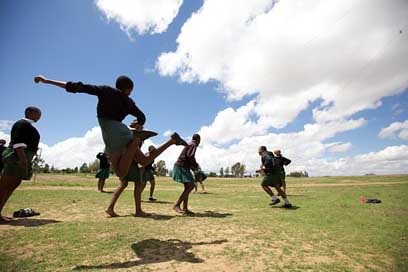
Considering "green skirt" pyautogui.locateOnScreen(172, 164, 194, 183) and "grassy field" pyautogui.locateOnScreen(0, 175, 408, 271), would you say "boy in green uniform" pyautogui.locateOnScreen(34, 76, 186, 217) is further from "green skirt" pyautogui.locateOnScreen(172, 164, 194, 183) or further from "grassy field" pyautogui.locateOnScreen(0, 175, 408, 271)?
"green skirt" pyautogui.locateOnScreen(172, 164, 194, 183)

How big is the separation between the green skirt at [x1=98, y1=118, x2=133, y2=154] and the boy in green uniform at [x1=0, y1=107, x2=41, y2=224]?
2358mm

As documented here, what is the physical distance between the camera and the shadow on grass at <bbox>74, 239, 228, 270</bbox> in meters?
3.04

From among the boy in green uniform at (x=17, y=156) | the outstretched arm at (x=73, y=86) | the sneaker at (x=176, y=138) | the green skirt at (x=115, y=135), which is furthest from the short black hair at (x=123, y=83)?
the boy in green uniform at (x=17, y=156)

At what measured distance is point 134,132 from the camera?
14.7ft

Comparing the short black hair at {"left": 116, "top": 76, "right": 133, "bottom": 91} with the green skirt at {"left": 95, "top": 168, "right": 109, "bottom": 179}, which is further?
the green skirt at {"left": 95, "top": 168, "right": 109, "bottom": 179}

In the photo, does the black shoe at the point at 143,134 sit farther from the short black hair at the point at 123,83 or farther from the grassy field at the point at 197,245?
the grassy field at the point at 197,245

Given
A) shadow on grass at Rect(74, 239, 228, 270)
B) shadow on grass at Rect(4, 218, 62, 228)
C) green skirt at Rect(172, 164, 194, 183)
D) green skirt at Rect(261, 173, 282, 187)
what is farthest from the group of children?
green skirt at Rect(261, 173, 282, 187)

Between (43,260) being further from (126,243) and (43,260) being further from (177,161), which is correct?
(177,161)

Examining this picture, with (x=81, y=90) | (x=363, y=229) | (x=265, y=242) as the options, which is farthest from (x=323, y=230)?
(x=81, y=90)

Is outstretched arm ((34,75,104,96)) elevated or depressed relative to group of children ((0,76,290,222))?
elevated

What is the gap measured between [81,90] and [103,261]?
103 inches

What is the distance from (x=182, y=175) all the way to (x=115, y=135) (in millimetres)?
3341

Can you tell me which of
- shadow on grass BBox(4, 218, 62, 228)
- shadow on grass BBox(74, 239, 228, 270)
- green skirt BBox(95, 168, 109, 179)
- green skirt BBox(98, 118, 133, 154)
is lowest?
shadow on grass BBox(74, 239, 228, 270)

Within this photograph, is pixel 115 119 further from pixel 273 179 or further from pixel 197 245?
pixel 273 179
